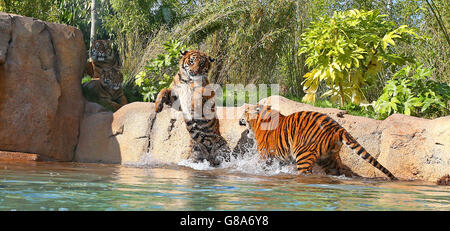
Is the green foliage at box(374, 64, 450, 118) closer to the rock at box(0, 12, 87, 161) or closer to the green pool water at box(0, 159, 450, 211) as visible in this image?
the green pool water at box(0, 159, 450, 211)

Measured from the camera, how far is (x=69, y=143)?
7438 mm

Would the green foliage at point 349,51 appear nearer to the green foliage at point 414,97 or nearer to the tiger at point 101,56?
Result: the green foliage at point 414,97

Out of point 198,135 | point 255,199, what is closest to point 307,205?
point 255,199

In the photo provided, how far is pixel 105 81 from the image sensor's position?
8.28m

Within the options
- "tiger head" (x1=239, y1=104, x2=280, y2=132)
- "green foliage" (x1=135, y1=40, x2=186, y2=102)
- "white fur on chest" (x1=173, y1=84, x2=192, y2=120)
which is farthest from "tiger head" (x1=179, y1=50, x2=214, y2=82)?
"green foliage" (x1=135, y1=40, x2=186, y2=102)

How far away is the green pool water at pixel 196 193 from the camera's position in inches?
128

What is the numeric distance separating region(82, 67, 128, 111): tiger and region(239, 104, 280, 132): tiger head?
2.48m

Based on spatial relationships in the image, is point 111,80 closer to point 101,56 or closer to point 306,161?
point 101,56

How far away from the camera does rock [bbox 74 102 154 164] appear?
23.3 ft

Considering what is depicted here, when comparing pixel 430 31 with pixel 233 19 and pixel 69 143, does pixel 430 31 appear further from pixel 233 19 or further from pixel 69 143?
pixel 69 143

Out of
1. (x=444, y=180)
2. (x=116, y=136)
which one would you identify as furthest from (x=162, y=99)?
(x=444, y=180)

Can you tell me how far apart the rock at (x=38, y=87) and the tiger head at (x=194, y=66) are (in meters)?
1.59

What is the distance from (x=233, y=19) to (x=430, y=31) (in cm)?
333

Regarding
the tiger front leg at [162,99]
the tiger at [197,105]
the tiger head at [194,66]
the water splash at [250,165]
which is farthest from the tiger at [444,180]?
the tiger front leg at [162,99]
